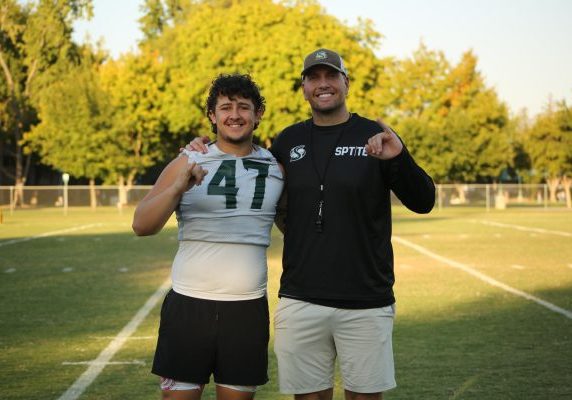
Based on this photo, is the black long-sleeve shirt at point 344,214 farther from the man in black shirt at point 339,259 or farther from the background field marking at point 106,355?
the background field marking at point 106,355

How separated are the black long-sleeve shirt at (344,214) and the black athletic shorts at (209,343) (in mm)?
325

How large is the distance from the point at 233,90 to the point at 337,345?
1.28m

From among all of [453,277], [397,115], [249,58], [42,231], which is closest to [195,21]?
[249,58]

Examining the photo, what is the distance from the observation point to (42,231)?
29.5 meters

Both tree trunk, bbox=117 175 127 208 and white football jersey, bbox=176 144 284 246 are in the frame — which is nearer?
white football jersey, bbox=176 144 284 246

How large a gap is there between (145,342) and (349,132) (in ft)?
15.8

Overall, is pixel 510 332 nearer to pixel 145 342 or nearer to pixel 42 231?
pixel 145 342

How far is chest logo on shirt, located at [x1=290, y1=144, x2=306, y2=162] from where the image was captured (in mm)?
4535

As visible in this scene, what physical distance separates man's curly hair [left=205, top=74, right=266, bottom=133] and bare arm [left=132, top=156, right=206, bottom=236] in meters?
0.35

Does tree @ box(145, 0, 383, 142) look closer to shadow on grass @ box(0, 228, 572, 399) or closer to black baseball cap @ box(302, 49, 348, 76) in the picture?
shadow on grass @ box(0, 228, 572, 399)

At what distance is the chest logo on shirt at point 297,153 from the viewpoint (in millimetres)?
4535

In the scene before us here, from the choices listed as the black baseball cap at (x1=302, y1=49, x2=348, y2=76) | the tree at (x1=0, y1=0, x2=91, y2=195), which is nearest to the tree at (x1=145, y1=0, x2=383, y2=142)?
the tree at (x1=0, y1=0, x2=91, y2=195)

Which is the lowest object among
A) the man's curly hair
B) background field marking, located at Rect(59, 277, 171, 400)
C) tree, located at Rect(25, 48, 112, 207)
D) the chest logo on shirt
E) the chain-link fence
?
background field marking, located at Rect(59, 277, 171, 400)

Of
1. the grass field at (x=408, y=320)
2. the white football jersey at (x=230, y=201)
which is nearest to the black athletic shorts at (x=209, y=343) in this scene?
the white football jersey at (x=230, y=201)
